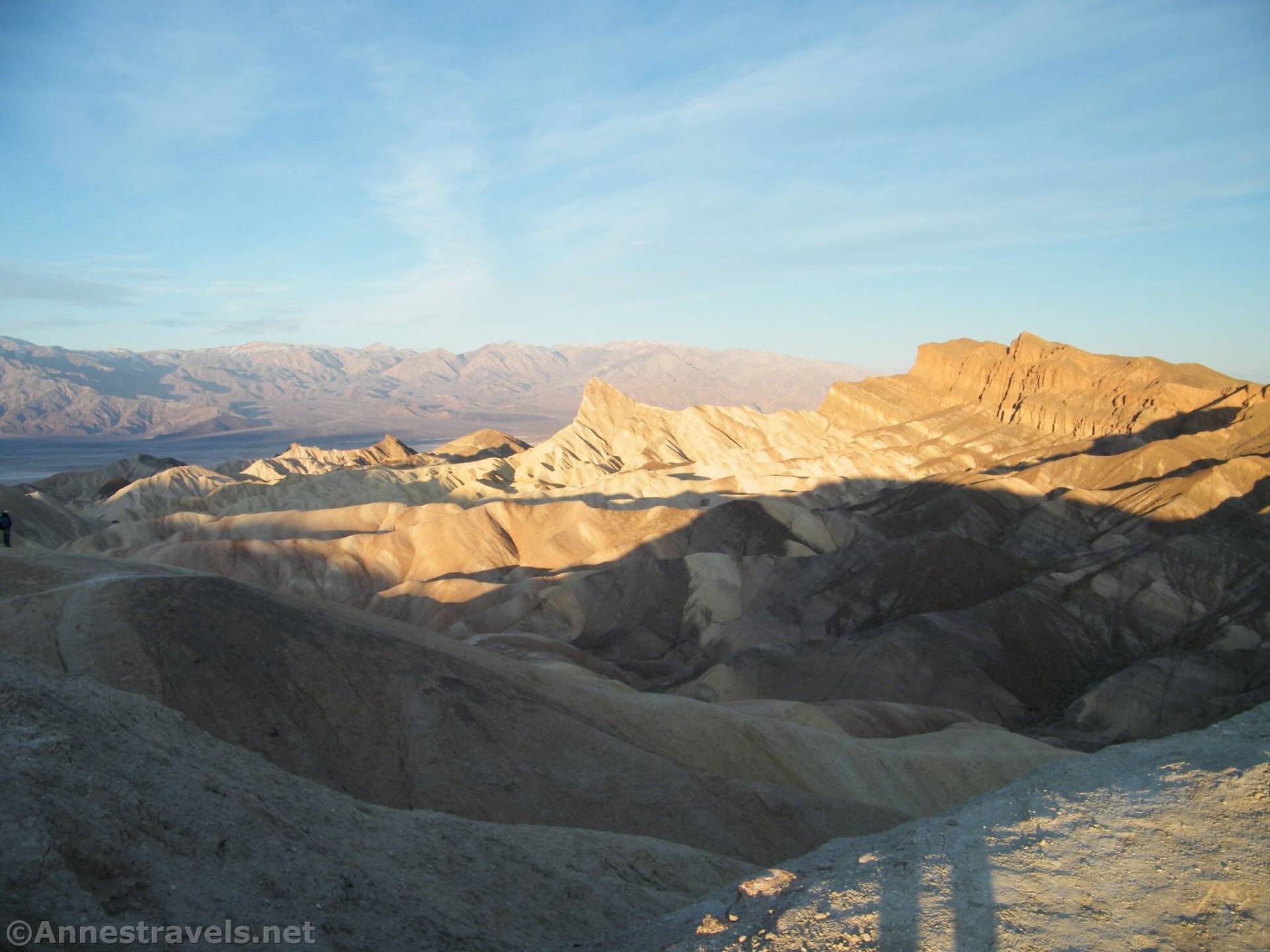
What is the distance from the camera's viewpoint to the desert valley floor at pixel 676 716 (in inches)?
317

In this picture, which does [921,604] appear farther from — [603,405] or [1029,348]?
[603,405]

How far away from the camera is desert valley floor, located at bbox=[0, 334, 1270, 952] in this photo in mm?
8062

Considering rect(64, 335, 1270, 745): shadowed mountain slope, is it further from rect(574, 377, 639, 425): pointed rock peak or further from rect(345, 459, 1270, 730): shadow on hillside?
rect(574, 377, 639, 425): pointed rock peak

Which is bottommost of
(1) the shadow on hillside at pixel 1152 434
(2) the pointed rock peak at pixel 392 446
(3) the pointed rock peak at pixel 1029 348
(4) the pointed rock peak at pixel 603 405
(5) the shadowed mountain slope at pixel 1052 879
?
(5) the shadowed mountain slope at pixel 1052 879

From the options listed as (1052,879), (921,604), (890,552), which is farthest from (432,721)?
(890,552)

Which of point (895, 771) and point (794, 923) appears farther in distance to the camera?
point (895, 771)

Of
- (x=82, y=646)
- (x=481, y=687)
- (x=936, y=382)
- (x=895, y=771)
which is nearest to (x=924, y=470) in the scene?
(x=936, y=382)

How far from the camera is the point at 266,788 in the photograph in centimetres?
1107

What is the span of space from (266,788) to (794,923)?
6657 mm

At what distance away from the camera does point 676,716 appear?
862 inches

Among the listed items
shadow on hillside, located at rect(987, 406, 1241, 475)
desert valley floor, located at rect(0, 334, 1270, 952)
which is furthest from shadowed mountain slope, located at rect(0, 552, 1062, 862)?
shadow on hillside, located at rect(987, 406, 1241, 475)

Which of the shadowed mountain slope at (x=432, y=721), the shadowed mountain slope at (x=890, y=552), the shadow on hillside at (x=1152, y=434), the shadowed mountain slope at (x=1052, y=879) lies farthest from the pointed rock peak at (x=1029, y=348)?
the shadowed mountain slope at (x=1052, y=879)

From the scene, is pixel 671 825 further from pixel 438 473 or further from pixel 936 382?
pixel 936 382

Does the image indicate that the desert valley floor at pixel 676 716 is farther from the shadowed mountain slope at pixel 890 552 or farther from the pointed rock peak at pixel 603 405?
the pointed rock peak at pixel 603 405
